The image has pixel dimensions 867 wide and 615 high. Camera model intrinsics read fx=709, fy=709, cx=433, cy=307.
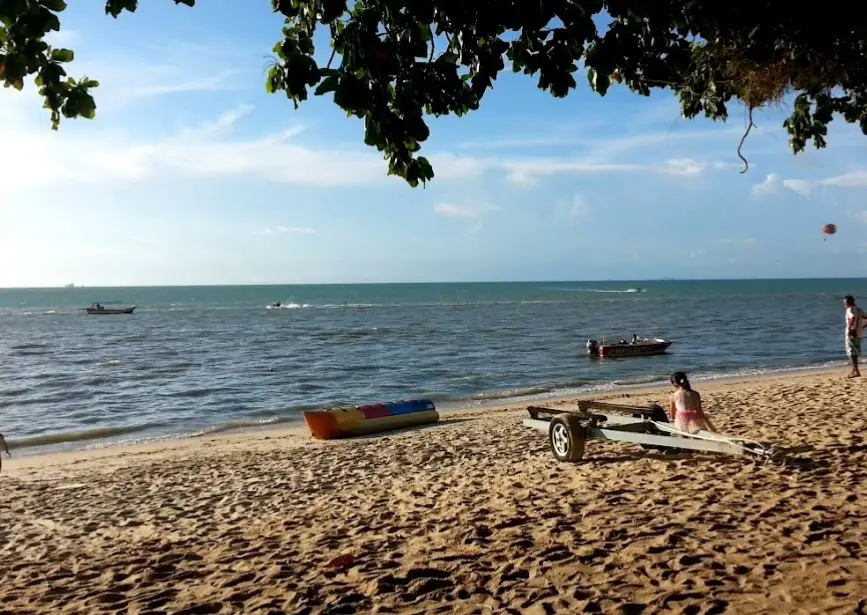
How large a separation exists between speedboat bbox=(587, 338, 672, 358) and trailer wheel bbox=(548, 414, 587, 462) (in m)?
24.6

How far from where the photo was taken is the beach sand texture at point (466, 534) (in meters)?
5.09

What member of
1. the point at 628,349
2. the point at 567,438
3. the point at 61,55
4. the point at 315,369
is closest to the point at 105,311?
the point at 315,369

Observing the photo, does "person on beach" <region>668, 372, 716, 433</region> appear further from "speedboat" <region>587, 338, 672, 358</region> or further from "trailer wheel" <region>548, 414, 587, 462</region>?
"speedboat" <region>587, 338, 672, 358</region>

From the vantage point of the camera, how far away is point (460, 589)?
5.29 m

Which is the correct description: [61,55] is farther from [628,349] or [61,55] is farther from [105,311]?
[105,311]

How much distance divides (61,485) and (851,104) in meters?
12.2

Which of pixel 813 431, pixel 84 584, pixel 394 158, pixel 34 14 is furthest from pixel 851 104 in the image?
pixel 84 584

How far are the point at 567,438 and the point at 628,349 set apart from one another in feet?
84.9

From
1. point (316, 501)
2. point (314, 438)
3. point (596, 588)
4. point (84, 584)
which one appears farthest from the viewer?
point (314, 438)

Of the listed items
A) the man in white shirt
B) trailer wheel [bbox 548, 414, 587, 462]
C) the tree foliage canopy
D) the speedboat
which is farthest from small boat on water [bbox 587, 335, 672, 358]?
the tree foliage canopy

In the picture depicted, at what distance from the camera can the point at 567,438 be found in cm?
952

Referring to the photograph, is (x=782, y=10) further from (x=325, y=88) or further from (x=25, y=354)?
(x=25, y=354)

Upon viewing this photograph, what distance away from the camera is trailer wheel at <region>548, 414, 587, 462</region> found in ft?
30.8

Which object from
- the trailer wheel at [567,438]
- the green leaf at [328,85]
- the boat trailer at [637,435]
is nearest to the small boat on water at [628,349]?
the boat trailer at [637,435]
